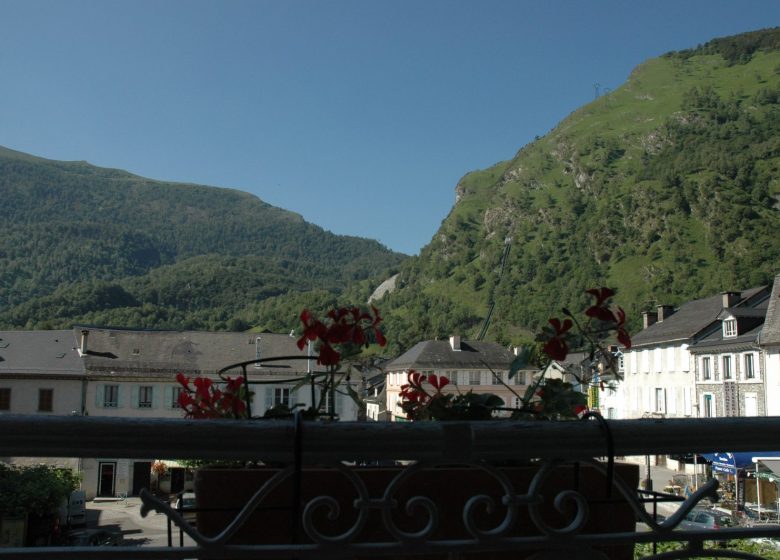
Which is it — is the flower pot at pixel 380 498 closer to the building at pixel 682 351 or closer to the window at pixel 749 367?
the building at pixel 682 351

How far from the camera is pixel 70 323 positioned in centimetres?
9856

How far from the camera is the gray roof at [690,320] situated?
4162 cm

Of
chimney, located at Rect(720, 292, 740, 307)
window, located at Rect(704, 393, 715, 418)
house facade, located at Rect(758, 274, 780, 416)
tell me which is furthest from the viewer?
chimney, located at Rect(720, 292, 740, 307)

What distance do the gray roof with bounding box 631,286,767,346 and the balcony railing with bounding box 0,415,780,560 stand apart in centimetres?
4092

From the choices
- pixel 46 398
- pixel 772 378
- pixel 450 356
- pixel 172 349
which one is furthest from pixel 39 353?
pixel 772 378

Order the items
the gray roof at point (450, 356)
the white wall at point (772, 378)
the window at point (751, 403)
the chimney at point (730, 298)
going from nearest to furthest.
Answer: the white wall at point (772, 378), the window at point (751, 403), the chimney at point (730, 298), the gray roof at point (450, 356)

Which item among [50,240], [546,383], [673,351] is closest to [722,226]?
[673,351]

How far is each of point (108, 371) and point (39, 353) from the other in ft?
12.8

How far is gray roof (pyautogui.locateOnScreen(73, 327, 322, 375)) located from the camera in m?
38.5

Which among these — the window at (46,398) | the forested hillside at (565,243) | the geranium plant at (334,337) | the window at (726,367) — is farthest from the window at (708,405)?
the forested hillside at (565,243)

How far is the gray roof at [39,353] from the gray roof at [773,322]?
3167 centimetres

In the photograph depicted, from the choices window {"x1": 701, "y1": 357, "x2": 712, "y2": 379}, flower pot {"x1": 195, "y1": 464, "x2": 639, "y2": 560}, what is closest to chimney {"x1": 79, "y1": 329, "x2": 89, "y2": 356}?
window {"x1": 701, "y1": 357, "x2": 712, "y2": 379}

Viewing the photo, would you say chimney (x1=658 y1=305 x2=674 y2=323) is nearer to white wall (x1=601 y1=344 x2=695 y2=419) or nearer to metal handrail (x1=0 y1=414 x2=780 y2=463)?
white wall (x1=601 y1=344 x2=695 y2=419)

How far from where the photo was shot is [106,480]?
32844 millimetres
